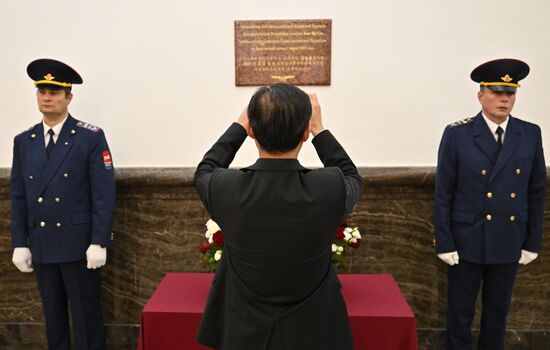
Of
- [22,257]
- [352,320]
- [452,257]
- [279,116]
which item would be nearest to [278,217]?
[279,116]

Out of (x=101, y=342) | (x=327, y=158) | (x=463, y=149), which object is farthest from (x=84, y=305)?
(x=463, y=149)

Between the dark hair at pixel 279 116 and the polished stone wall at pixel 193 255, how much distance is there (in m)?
1.71

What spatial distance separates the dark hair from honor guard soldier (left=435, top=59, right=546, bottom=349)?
1.50 m

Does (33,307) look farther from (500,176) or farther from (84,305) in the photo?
(500,176)

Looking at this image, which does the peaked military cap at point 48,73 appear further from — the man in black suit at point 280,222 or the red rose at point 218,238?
the man in black suit at point 280,222

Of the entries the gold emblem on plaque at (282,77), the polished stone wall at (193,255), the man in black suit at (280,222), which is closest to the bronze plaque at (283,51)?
the gold emblem on plaque at (282,77)

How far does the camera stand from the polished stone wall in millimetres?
2932

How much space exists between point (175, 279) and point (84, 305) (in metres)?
0.77

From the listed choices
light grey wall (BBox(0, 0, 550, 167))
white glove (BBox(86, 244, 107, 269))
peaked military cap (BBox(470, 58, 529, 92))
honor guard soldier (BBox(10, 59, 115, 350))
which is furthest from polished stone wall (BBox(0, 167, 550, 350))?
peaked military cap (BBox(470, 58, 529, 92))

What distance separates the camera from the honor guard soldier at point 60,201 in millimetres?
2539

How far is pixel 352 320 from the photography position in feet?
5.93

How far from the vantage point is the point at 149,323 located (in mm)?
1854

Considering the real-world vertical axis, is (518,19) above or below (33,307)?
above

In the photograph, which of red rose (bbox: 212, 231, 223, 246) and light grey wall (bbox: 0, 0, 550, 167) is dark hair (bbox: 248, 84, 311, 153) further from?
light grey wall (bbox: 0, 0, 550, 167)
